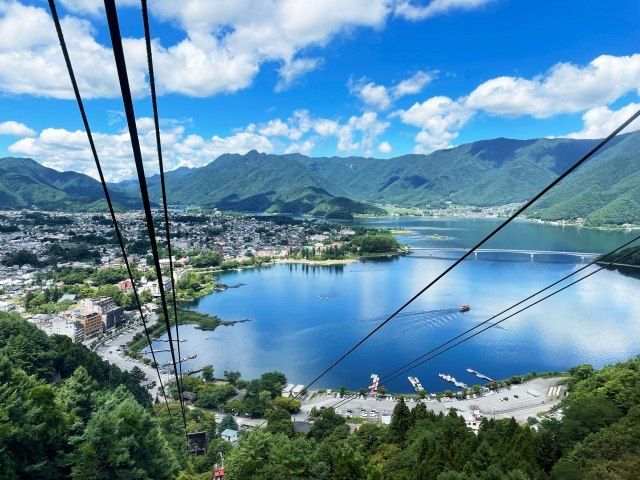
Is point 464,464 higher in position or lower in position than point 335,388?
higher

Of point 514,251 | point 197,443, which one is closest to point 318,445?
point 197,443

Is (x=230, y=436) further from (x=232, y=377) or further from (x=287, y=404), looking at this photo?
(x=232, y=377)

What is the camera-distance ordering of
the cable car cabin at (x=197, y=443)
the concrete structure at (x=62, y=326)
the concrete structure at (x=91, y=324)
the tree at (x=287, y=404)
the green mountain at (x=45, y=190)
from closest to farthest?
1. the cable car cabin at (x=197, y=443)
2. the tree at (x=287, y=404)
3. the concrete structure at (x=62, y=326)
4. the concrete structure at (x=91, y=324)
5. the green mountain at (x=45, y=190)

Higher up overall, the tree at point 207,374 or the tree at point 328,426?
the tree at point 328,426

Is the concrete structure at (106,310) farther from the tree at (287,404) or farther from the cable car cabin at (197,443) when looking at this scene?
the cable car cabin at (197,443)

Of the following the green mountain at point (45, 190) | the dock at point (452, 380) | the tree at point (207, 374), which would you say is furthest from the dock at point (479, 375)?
the green mountain at point (45, 190)

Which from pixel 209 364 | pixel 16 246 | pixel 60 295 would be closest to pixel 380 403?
pixel 209 364

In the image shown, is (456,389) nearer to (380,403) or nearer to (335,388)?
(380,403)
